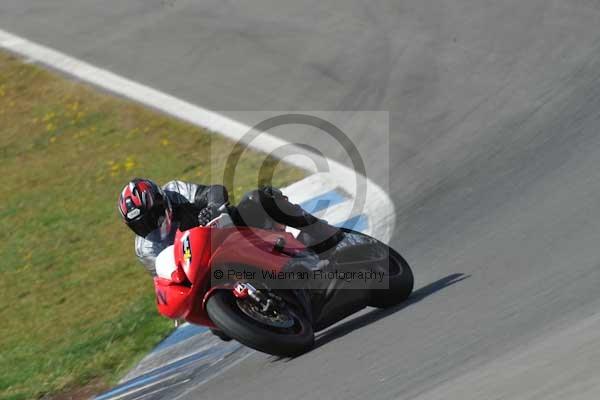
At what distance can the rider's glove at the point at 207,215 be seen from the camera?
692 centimetres

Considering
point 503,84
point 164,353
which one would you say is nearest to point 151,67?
point 503,84

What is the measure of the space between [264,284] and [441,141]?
4.58 m

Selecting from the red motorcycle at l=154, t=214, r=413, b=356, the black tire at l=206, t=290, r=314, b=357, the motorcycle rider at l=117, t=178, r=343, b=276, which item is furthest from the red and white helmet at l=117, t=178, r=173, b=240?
the black tire at l=206, t=290, r=314, b=357

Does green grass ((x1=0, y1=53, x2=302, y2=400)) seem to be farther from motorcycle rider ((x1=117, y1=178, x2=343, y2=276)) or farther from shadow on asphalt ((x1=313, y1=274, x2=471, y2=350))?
shadow on asphalt ((x1=313, y1=274, x2=471, y2=350))

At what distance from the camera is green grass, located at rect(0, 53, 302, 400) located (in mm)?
9141

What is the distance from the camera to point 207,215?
6945mm

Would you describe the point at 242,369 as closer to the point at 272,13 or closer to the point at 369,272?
the point at 369,272

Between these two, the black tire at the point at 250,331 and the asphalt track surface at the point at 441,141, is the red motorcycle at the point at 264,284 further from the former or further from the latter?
the asphalt track surface at the point at 441,141

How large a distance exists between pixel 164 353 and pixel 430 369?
3.18 m

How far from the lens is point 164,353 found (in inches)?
332

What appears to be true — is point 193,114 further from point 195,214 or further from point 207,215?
point 207,215

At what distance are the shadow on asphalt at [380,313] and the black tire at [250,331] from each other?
0.45 m

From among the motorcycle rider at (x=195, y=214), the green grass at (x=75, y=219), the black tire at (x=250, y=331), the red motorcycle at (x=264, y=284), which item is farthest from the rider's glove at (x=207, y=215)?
the green grass at (x=75, y=219)

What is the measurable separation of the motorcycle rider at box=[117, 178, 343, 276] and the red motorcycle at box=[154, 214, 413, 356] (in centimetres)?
9
